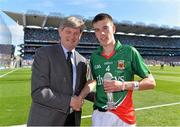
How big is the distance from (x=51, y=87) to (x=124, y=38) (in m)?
111

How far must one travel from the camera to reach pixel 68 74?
10.2ft

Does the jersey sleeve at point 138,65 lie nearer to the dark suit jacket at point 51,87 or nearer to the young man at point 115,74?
the young man at point 115,74

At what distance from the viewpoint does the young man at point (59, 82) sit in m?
3.00

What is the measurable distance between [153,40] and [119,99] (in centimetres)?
11925

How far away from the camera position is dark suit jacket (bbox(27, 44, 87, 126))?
300cm

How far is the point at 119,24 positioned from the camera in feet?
330

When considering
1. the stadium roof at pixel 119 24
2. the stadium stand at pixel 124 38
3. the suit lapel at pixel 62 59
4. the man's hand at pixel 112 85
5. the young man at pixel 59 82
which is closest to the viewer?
the man's hand at pixel 112 85

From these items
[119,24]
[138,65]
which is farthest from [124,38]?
[138,65]

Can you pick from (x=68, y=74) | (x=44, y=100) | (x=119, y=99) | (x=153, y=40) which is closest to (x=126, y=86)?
(x=119, y=99)

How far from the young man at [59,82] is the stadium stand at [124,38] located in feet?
273

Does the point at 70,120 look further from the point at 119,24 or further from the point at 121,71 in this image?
the point at 119,24

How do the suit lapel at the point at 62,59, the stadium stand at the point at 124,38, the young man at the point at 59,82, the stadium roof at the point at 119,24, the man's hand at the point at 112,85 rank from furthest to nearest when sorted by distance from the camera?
the stadium stand at the point at 124,38
the stadium roof at the point at 119,24
the suit lapel at the point at 62,59
the young man at the point at 59,82
the man's hand at the point at 112,85

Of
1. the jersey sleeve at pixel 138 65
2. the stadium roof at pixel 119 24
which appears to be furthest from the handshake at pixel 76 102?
the stadium roof at pixel 119 24

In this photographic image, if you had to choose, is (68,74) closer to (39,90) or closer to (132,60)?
(39,90)
